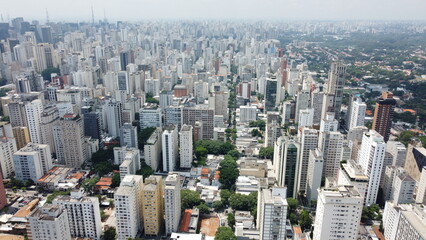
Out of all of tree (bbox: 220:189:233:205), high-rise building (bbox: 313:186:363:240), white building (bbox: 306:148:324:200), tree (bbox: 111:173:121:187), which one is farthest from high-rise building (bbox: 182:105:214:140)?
high-rise building (bbox: 313:186:363:240)

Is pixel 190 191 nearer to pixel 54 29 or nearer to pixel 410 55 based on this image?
pixel 410 55

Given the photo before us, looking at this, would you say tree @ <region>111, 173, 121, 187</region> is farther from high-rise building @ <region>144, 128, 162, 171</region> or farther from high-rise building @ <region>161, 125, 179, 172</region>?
high-rise building @ <region>161, 125, 179, 172</region>

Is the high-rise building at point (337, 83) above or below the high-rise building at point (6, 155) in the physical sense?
above

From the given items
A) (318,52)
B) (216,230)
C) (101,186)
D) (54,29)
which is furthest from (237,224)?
(54,29)

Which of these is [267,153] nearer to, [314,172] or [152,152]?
[314,172]

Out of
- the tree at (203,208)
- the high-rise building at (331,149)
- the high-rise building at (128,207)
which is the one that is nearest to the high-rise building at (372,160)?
the high-rise building at (331,149)

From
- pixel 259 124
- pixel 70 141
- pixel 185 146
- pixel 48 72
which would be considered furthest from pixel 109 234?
pixel 48 72

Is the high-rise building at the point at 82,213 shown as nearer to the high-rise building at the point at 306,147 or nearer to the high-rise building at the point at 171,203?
the high-rise building at the point at 171,203
